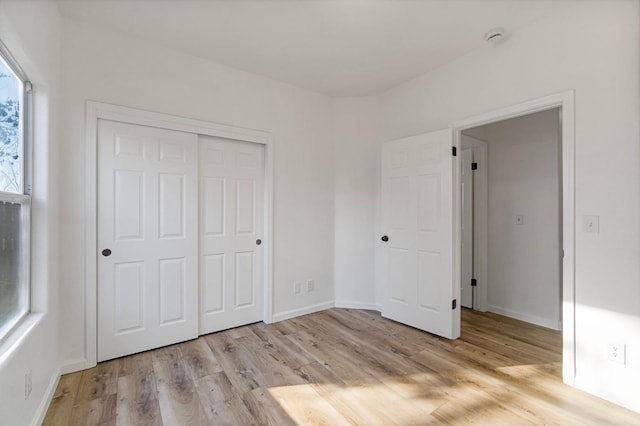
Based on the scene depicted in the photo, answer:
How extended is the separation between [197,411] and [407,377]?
1.44 meters

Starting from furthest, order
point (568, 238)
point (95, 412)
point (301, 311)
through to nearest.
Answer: point (301, 311) < point (568, 238) < point (95, 412)

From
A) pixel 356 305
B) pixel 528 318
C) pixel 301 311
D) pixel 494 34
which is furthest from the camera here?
pixel 356 305

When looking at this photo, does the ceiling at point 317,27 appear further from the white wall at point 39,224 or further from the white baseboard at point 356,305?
the white baseboard at point 356,305

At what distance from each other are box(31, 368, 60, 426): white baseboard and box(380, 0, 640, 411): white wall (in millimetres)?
3381

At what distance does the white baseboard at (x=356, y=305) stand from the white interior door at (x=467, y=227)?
119 centimetres

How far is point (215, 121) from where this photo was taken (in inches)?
113

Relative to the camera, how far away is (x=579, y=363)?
2.00 m

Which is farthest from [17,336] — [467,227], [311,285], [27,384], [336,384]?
[467,227]

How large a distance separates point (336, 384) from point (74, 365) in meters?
1.97

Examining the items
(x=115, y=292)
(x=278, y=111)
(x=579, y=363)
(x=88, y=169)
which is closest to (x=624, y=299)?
(x=579, y=363)

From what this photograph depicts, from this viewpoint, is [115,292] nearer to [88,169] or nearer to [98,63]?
[88,169]

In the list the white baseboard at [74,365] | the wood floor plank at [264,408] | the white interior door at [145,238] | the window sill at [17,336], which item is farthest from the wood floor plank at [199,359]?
the window sill at [17,336]

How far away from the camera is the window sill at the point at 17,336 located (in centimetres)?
133

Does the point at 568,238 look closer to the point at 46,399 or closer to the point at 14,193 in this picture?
the point at 14,193
